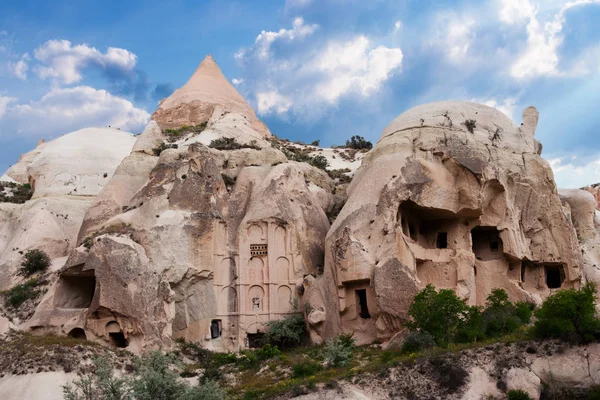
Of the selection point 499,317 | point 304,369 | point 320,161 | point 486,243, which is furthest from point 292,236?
point 320,161

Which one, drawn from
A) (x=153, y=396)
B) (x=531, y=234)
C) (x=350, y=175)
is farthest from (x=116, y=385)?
(x=350, y=175)

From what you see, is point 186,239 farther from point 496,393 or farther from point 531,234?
point 531,234

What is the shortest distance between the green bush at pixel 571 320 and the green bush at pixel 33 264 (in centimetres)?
2146

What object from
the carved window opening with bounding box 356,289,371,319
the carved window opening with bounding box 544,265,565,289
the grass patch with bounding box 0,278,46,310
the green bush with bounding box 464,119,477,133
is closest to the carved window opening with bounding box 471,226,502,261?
the carved window opening with bounding box 544,265,565,289

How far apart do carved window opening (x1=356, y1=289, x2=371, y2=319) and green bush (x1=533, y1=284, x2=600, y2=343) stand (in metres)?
8.84

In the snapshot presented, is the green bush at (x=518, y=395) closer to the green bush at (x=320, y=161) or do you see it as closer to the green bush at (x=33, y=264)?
the green bush at (x=33, y=264)

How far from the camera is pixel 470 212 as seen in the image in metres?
31.1

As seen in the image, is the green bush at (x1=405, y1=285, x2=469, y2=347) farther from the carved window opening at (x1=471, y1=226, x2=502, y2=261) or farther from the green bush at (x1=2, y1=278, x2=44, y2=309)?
the green bush at (x1=2, y1=278, x2=44, y2=309)

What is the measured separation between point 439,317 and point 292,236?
10094 mm

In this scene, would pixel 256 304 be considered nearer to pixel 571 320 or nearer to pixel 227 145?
pixel 227 145

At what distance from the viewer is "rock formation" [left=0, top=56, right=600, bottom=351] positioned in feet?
87.1

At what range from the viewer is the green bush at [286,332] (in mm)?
28500

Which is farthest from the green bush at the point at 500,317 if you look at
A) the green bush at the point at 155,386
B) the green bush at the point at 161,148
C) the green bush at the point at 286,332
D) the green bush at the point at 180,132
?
the green bush at the point at 180,132

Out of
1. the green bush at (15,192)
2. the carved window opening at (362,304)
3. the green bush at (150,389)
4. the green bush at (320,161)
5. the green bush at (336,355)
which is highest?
the green bush at (320,161)
